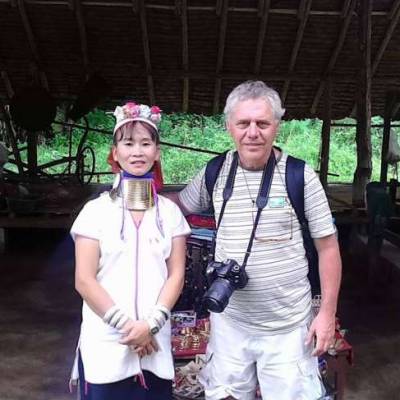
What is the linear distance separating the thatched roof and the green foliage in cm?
263

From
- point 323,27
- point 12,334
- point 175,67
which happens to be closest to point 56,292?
point 12,334

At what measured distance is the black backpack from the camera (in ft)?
5.85

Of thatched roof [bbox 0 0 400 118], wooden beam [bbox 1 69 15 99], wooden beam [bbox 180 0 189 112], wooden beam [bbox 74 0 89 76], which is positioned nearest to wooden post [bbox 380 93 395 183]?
thatched roof [bbox 0 0 400 118]

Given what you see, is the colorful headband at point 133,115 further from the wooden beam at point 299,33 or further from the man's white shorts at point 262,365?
the wooden beam at point 299,33

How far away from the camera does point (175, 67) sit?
292 inches

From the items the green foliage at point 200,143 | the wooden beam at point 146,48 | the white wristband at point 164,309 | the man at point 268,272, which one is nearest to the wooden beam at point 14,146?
the wooden beam at point 146,48

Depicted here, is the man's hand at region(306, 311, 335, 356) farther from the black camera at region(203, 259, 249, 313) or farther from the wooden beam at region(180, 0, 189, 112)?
the wooden beam at region(180, 0, 189, 112)

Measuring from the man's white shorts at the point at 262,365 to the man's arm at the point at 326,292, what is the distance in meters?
0.06

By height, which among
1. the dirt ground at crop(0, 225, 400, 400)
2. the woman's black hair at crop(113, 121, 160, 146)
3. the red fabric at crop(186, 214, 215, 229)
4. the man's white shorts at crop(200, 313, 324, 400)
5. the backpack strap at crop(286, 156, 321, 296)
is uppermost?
the woman's black hair at crop(113, 121, 160, 146)

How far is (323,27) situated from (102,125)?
5.45m

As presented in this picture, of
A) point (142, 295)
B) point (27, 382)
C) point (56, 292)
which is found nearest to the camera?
point (142, 295)

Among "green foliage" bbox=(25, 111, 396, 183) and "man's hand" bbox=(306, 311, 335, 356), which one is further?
"green foliage" bbox=(25, 111, 396, 183)

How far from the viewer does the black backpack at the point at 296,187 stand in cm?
178

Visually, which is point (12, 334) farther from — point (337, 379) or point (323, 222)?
point (323, 222)
